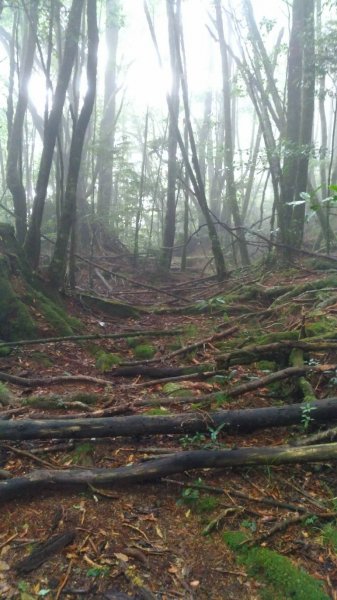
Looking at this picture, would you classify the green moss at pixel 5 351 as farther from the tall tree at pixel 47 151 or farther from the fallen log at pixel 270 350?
the fallen log at pixel 270 350

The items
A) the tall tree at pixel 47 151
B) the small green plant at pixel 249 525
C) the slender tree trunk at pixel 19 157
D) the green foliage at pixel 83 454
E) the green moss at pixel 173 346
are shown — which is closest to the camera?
the small green plant at pixel 249 525

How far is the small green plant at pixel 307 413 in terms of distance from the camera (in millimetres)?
3924

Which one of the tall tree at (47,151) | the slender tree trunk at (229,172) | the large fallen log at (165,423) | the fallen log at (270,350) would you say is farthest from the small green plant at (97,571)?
the slender tree trunk at (229,172)

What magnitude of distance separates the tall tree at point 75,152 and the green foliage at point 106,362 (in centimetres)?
286

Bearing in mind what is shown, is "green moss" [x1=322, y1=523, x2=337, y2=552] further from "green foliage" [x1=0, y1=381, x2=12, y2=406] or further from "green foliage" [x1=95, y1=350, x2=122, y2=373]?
"green foliage" [x1=95, y1=350, x2=122, y2=373]

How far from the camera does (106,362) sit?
641 centimetres

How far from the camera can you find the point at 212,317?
8836mm

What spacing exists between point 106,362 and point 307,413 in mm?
3221

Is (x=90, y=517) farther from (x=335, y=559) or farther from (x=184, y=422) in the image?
(x=335, y=559)

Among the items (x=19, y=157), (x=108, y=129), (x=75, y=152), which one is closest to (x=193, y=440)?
(x=75, y=152)

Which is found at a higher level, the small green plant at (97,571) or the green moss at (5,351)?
the green moss at (5,351)

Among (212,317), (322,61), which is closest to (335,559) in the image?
(212,317)

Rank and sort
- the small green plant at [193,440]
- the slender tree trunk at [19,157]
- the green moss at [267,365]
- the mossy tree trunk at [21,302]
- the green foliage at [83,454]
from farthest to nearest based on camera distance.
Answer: the slender tree trunk at [19,157] < the mossy tree trunk at [21,302] < the green moss at [267,365] < the small green plant at [193,440] < the green foliage at [83,454]

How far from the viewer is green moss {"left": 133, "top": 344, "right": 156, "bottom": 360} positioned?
692cm
